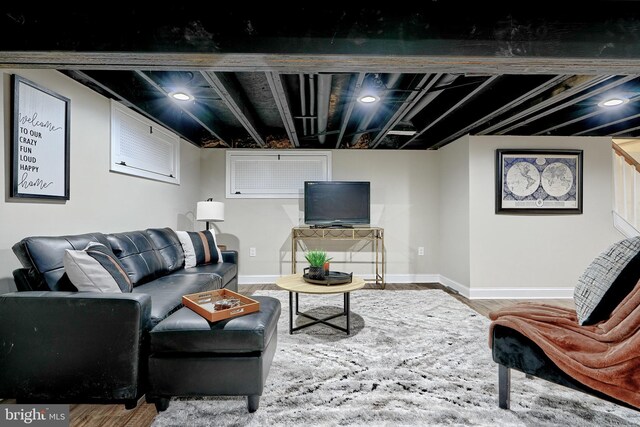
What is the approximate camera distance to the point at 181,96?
2.96 meters

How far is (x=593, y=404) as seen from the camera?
1794 millimetres

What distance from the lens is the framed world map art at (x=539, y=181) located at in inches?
160

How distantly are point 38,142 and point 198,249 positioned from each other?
71.3 inches

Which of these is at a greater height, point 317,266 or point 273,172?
point 273,172

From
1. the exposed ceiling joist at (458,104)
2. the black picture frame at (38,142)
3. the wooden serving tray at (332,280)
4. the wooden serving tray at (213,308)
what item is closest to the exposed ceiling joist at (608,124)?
the exposed ceiling joist at (458,104)

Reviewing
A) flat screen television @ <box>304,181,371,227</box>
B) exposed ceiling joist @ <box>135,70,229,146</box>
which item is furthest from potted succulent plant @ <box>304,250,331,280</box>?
exposed ceiling joist @ <box>135,70,229,146</box>

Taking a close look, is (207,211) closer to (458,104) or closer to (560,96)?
(458,104)

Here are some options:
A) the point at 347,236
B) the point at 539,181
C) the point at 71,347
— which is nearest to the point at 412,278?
the point at 347,236

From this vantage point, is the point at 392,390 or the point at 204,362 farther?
the point at 392,390

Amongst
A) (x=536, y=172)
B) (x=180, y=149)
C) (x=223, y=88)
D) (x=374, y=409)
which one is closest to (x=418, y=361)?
(x=374, y=409)

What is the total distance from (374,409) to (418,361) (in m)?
0.71

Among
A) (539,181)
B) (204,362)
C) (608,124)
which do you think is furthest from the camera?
(539,181)

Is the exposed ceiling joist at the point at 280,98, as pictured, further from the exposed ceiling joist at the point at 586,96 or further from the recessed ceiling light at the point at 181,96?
the exposed ceiling joist at the point at 586,96

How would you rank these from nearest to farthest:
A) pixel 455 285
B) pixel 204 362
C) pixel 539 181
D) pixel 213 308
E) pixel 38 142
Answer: pixel 204 362 → pixel 213 308 → pixel 38 142 → pixel 539 181 → pixel 455 285
